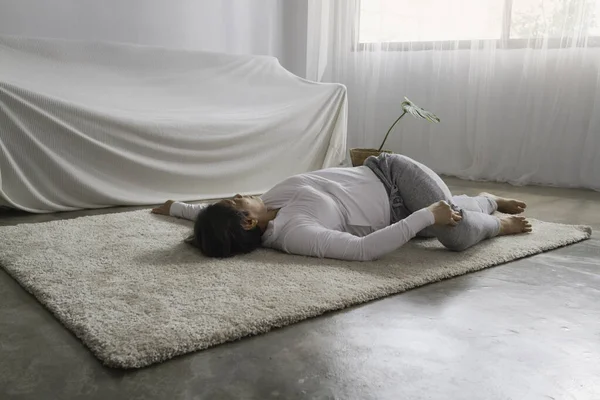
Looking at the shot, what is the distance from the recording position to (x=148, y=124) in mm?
2439

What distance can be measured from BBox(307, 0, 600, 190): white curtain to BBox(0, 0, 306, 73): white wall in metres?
0.27

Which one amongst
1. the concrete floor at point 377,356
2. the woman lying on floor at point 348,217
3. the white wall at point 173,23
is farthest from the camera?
the white wall at point 173,23

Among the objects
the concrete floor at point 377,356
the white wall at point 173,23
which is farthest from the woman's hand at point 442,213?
the white wall at point 173,23

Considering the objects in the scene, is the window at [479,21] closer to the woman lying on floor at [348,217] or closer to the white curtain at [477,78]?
the white curtain at [477,78]

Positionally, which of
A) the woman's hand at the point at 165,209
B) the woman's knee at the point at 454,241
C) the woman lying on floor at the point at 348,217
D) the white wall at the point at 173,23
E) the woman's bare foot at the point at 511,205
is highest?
the white wall at the point at 173,23

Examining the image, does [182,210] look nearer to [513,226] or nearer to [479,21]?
[513,226]

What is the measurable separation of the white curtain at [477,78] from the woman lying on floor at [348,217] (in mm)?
1604

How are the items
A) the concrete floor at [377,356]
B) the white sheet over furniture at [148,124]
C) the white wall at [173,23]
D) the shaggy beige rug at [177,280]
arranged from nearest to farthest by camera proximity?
the concrete floor at [377,356], the shaggy beige rug at [177,280], the white sheet over furniture at [148,124], the white wall at [173,23]

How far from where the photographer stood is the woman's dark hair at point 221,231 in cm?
153

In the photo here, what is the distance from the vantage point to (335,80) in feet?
14.4

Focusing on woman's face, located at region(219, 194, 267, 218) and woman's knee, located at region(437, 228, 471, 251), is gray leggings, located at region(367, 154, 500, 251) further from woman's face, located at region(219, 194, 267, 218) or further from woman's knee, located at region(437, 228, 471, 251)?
woman's face, located at region(219, 194, 267, 218)

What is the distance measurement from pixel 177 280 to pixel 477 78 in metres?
2.84

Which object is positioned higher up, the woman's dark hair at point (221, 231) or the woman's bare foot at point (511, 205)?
the woman's dark hair at point (221, 231)

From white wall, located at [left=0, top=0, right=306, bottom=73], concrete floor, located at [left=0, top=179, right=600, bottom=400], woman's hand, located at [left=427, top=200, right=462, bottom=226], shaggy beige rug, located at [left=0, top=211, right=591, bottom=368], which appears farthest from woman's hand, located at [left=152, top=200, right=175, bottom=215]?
white wall, located at [left=0, top=0, right=306, bottom=73]
